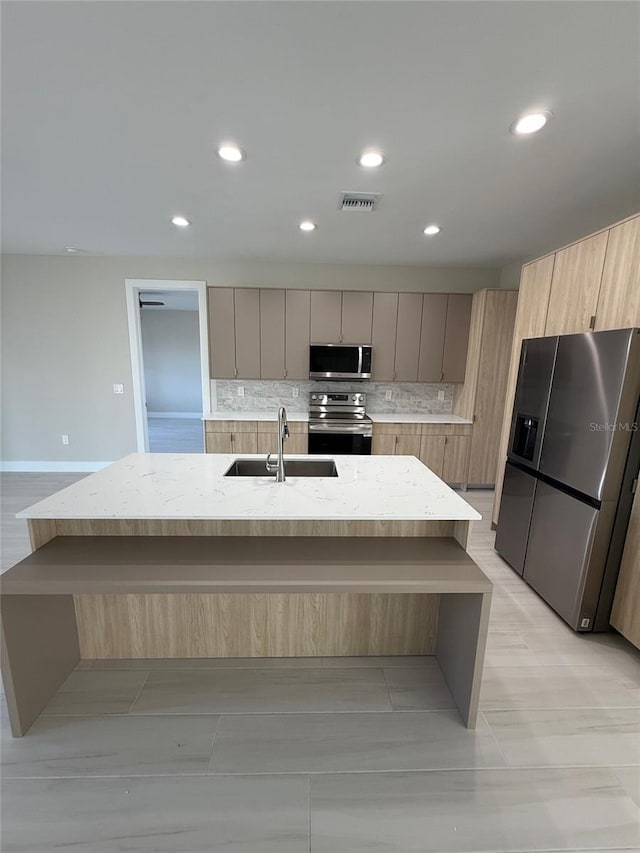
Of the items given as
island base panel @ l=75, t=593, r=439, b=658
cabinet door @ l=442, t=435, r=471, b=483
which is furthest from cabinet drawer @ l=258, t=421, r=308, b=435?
island base panel @ l=75, t=593, r=439, b=658

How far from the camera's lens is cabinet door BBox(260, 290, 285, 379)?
4199mm

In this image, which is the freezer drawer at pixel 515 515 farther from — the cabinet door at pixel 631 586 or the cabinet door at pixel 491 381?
the cabinet door at pixel 491 381

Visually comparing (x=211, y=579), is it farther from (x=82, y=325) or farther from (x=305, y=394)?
(x=82, y=325)

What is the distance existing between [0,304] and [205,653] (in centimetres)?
486

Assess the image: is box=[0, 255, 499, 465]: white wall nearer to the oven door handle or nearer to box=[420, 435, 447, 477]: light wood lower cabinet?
the oven door handle

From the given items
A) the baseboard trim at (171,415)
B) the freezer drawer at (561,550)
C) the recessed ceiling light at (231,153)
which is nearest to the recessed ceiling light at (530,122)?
the recessed ceiling light at (231,153)

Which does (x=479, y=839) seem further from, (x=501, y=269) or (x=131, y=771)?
(x=501, y=269)

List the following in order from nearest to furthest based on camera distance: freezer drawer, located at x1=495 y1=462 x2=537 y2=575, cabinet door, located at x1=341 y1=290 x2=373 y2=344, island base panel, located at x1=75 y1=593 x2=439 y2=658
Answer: island base panel, located at x1=75 y1=593 x2=439 y2=658
freezer drawer, located at x1=495 y1=462 x2=537 y2=575
cabinet door, located at x1=341 y1=290 x2=373 y2=344

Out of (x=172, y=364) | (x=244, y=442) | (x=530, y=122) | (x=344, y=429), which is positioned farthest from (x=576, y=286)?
(x=172, y=364)

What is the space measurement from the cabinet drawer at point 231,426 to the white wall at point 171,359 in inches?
199

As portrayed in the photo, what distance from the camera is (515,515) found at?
272cm

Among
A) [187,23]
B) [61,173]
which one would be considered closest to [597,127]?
[187,23]

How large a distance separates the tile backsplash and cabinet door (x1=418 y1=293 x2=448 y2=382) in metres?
0.27

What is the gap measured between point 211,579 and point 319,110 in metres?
2.11
